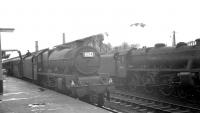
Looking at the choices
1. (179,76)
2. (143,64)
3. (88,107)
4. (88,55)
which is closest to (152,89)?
(143,64)

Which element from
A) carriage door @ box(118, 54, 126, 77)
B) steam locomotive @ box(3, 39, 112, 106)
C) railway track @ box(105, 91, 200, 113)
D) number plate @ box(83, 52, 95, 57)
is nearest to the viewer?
railway track @ box(105, 91, 200, 113)

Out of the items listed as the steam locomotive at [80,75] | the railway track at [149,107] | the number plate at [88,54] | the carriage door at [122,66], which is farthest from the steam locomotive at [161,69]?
the number plate at [88,54]

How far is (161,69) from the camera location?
14.7 m

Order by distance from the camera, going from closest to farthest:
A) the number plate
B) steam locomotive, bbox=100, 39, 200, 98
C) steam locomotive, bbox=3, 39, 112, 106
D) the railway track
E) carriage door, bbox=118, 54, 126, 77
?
1. the railway track
2. steam locomotive, bbox=3, 39, 112, 106
3. steam locomotive, bbox=100, 39, 200, 98
4. the number plate
5. carriage door, bbox=118, 54, 126, 77

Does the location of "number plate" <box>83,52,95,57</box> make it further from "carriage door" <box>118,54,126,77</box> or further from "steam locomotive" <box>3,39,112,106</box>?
"carriage door" <box>118,54,126,77</box>

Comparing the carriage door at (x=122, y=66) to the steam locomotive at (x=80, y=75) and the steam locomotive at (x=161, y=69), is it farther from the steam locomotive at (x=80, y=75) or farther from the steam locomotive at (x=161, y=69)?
the steam locomotive at (x=80, y=75)

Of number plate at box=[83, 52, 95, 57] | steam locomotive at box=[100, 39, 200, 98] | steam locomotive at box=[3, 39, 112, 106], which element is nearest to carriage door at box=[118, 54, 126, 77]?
steam locomotive at box=[100, 39, 200, 98]

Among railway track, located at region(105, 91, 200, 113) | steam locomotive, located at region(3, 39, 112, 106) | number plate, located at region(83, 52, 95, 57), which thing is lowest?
railway track, located at region(105, 91, 200, 113)

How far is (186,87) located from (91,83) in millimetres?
4904

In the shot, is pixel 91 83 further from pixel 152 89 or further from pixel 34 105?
pixel 152 89

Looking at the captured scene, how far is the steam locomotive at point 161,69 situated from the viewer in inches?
498

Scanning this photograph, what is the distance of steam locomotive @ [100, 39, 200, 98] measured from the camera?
1264cm

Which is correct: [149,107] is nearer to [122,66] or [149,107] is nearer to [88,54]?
[88,54]

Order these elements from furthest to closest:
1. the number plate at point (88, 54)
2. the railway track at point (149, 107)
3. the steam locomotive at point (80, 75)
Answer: the number plate at point (88, 54)
the steam locomotive at point (80, 75)
the railway track at point (149, 107)
